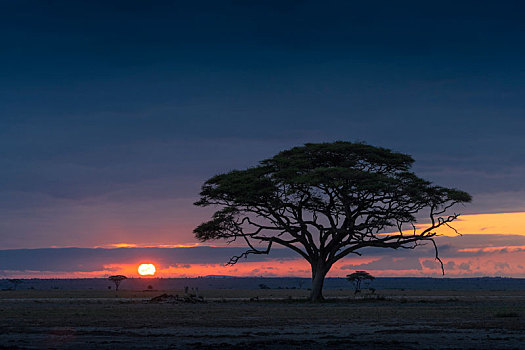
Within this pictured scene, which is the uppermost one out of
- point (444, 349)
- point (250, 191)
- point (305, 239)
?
point (250, 191)

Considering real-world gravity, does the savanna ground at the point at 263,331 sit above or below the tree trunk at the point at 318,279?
below

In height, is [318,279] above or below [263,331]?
Result: above

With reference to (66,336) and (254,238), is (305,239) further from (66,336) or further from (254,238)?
(66,336)

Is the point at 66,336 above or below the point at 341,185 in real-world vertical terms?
below

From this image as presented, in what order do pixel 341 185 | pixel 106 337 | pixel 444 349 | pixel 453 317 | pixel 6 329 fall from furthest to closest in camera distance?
pixel 341 185 → pixel 453 317 → pixel 6 329 → pixel 106 337 → pixel 444 349

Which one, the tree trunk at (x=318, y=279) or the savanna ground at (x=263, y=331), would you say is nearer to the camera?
the savanna ground at (x=263, y=331)

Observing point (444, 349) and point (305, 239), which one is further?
point (305, 239)

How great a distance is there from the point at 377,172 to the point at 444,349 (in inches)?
1329

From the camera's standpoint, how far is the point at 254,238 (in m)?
57.4

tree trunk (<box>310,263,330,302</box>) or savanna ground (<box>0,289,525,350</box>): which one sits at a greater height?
tree trunk (<box>310,263,330,302</box>)

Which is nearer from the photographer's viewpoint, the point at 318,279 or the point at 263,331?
the point at 263,331

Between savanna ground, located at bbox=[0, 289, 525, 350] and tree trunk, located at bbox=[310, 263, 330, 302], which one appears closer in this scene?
savanna ground, located at bbox=[0, 289, 525, 350]

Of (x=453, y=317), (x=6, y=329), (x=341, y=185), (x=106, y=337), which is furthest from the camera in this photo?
(x=341, y=185)

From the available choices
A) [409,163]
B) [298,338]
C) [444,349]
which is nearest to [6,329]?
[298,338]
